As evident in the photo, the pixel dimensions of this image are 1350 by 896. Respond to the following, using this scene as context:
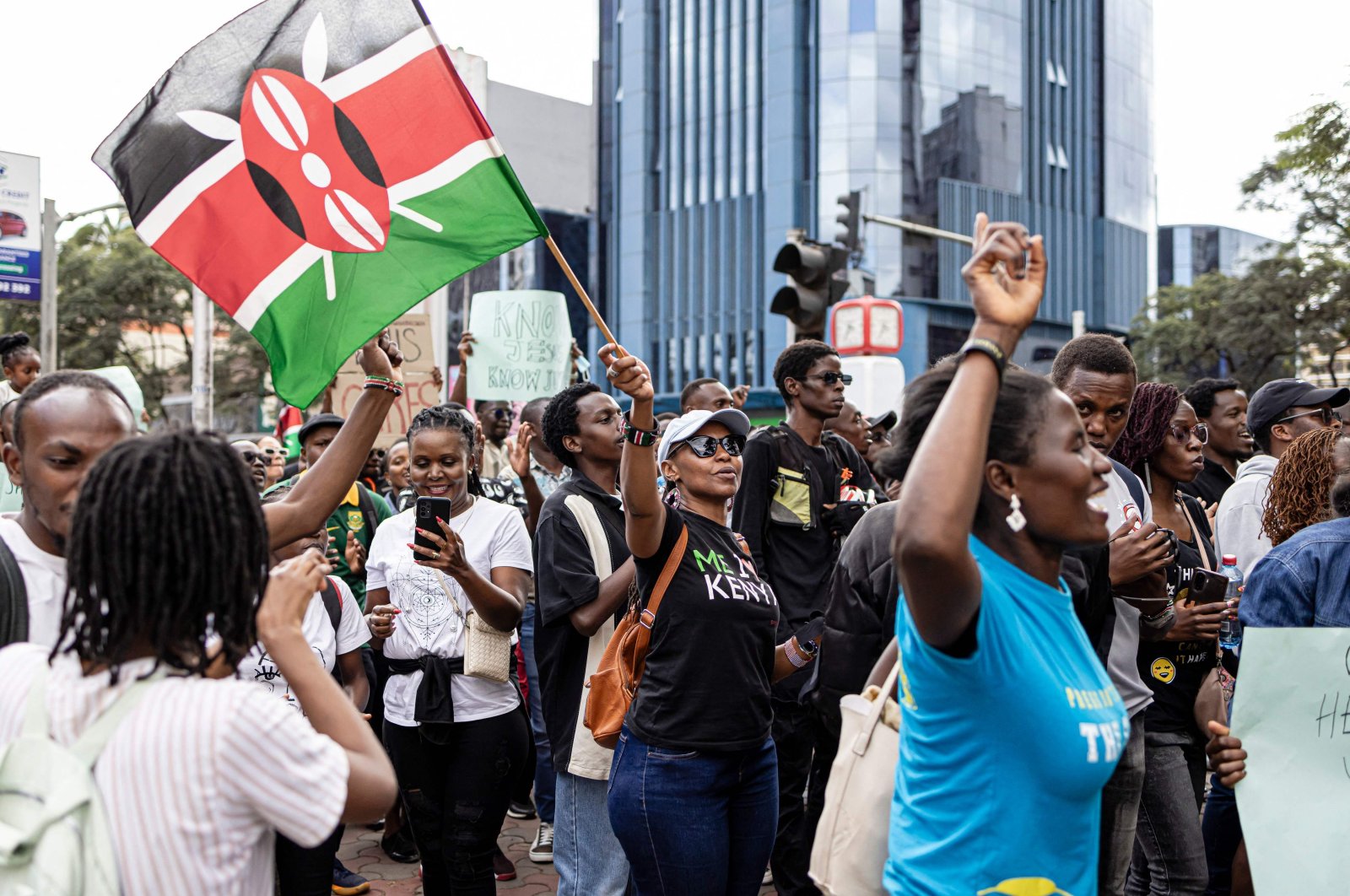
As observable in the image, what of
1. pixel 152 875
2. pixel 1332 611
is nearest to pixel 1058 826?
pixel 152 875

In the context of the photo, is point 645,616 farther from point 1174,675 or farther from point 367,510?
point 367,510

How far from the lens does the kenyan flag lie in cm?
381

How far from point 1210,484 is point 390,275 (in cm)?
461

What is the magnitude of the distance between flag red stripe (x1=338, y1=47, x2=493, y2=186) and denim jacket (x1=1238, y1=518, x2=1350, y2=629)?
288cm

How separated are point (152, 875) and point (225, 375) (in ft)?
109

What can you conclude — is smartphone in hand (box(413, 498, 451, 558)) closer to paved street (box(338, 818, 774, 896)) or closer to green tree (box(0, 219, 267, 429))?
paved street (box(338, 818, 774, 896))

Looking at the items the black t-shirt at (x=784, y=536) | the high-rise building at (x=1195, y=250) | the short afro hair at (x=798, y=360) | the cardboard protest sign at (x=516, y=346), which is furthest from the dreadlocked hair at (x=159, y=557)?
the high-rise building at (x=1195, y=250)

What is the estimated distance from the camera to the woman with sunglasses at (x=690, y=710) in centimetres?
345

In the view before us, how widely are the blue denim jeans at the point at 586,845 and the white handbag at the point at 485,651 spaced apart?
452mm

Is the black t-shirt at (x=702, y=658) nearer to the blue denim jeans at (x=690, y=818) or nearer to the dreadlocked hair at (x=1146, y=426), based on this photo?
the blue denim jeans at (x=690, y=818)

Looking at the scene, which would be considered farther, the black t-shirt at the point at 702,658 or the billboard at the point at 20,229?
the billboard at the point at 20,229

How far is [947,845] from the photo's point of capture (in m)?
2.15

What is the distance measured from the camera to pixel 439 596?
4.57m

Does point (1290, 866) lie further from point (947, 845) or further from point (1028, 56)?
point (1028, 56)
